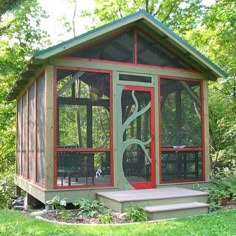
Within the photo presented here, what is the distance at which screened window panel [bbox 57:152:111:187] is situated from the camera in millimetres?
7285

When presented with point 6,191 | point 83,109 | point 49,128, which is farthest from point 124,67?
point 6,191

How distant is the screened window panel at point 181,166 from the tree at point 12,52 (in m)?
8.81

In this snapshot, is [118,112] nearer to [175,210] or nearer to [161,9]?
[175,210]

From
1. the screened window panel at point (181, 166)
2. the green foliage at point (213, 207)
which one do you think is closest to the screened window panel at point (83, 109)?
the screened window panel at point (181, 166)

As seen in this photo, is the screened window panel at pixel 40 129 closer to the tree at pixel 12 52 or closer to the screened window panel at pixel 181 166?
the screened window panel at pixel 181 166

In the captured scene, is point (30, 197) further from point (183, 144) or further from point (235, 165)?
point (235, 165)

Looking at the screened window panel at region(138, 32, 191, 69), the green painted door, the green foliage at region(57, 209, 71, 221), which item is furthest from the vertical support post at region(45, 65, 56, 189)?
the screened window panel at region(138, 32, 191, 69)

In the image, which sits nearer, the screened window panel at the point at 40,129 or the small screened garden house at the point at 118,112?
the small screened garden house at the point at 118,112

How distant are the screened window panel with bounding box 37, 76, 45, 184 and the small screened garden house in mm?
22

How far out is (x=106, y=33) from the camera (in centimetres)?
782

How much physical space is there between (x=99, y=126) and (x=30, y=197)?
318 cm

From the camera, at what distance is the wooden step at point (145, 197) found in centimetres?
657

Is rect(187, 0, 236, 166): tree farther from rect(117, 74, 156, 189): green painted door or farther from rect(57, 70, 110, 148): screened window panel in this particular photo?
rect(57, 70, 110, 148): screened window panel

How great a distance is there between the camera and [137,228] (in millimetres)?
5461
